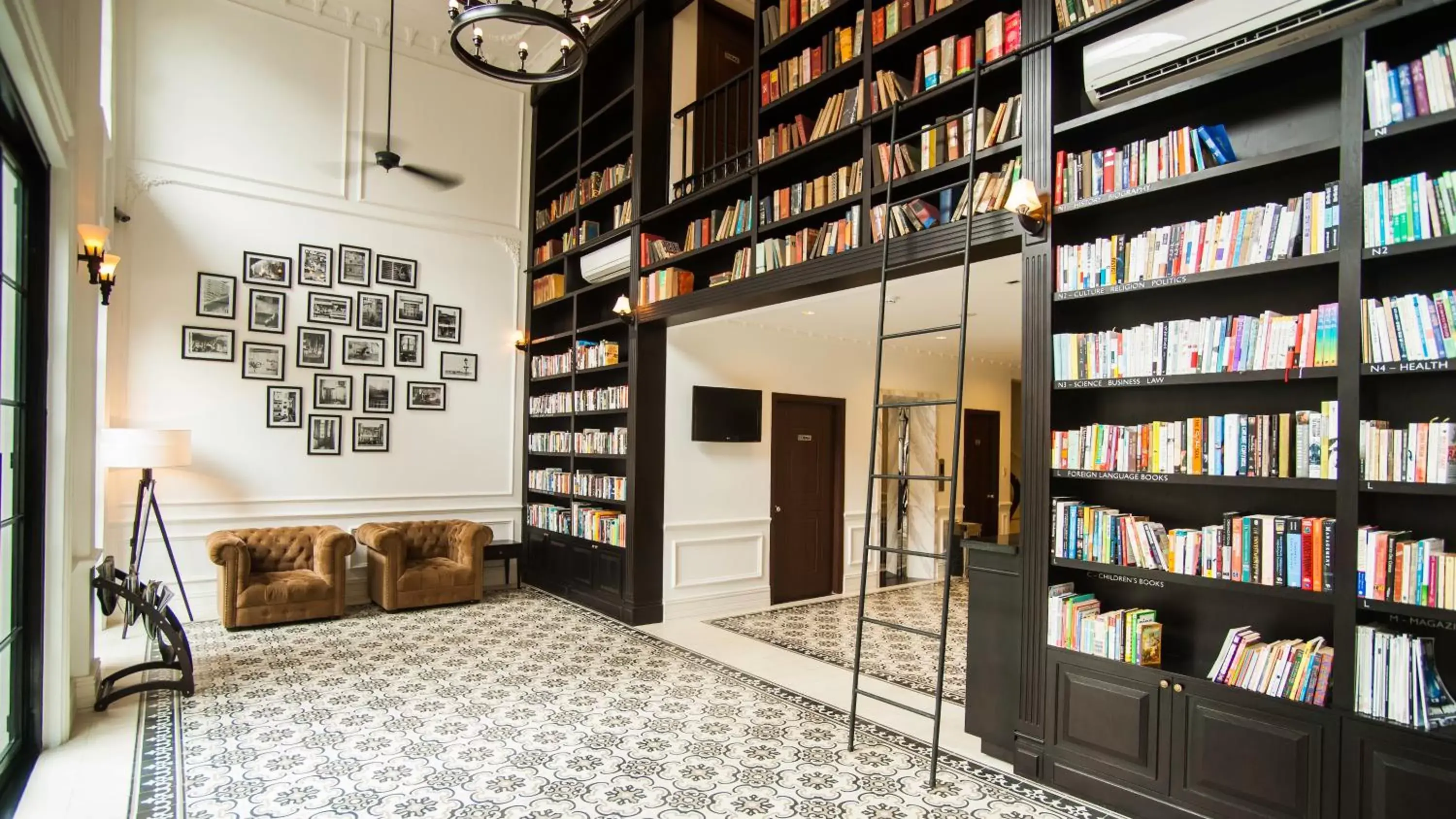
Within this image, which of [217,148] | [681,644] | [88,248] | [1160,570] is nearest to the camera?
[1160,570]

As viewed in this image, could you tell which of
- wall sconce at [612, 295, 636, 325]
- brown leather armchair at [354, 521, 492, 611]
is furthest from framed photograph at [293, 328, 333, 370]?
wall sconce at [612, 295, 636, 325]

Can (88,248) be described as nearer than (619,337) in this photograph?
Yes

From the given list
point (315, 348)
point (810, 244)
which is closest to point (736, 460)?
point (810, 244)

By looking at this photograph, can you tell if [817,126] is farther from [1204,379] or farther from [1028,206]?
[1204,379]

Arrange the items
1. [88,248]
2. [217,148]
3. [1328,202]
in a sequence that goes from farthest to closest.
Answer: [217,148]
[88,248]
[1328,202]

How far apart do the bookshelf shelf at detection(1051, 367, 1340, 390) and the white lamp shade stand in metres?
5.80

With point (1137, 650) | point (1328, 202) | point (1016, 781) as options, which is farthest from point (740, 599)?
point (1328, 202)

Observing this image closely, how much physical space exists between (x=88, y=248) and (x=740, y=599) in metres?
5.33

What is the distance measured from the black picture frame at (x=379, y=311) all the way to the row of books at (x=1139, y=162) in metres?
6.16

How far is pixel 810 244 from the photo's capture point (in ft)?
15.8

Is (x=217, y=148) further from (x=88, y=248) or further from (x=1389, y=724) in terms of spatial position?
(x=1389, y=724)

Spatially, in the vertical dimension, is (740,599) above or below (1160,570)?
below

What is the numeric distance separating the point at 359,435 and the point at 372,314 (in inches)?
45.8

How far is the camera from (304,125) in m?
6.96
